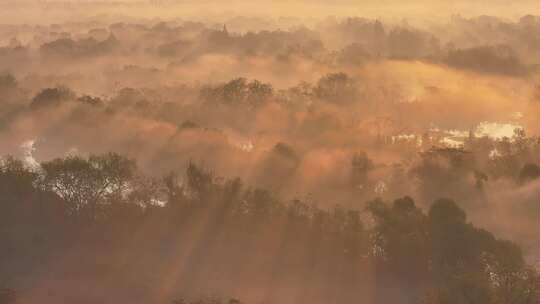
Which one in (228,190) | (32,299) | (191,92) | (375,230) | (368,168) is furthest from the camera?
(191,92)

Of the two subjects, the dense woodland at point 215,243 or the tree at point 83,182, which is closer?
the dense woodland at point 215,243

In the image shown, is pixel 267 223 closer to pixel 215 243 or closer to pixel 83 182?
pixel 215 243

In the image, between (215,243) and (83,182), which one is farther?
(83,182)

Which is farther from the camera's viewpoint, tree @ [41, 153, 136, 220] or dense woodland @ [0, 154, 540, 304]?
tree @ [41, 153, 136, 220]

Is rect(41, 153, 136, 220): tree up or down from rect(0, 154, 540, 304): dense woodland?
up

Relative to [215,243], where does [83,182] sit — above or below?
above

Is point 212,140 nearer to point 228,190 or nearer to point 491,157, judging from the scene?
point 228,190

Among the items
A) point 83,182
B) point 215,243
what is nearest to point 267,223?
point 215,243

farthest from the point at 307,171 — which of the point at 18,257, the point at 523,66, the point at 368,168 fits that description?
the point at 523,66

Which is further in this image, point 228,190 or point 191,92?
point 191,92

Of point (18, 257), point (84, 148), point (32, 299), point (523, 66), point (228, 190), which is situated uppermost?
point (523, 66)

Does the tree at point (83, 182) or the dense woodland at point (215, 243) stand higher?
the tree at point (83, 182)
